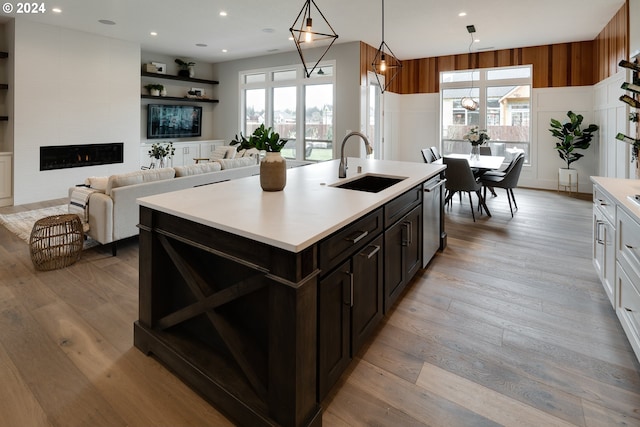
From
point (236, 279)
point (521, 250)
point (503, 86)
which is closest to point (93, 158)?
point (236, 279)

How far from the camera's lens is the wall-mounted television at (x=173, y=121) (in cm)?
838

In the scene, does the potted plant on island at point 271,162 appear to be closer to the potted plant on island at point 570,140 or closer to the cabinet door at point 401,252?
the cabinet door at point 401,252

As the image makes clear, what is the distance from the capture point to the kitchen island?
1405mm

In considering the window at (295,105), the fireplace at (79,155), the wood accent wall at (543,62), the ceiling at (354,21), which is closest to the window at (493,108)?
the wood accent wall at (543,62)

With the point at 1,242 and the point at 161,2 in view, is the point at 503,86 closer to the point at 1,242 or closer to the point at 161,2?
the point at 161,2

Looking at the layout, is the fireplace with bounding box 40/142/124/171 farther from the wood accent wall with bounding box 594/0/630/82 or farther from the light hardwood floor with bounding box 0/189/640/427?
the wood accent wall with bounding box 594/0/630/82

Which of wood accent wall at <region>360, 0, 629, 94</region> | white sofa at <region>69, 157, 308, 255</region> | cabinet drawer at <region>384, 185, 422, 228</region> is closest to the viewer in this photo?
cabinet drawer at <region>384, 185, 422, 228</region>

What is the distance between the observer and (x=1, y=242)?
4.04 metres

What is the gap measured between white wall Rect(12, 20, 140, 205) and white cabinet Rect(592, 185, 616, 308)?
7.68 m

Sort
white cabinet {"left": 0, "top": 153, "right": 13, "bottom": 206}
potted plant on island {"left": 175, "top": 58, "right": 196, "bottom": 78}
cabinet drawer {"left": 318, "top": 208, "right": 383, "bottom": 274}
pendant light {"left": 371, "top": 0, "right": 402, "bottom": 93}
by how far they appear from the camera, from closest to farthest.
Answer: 1. cabinet drawer {"left": 318, "top": 208, "right": 383, "bottom": 274}
2. pendant light {"left": 371, "top": 0, "right": 402, "bottom": 93}
3. white cabinet {"left": 0, "top": 153, "right": 13, "bottom": 206}
4. potted plant on island {"left": 175, "top": 58, "right": 196, "bottom": 78}

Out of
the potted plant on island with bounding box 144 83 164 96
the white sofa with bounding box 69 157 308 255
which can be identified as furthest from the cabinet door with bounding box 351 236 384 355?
the potted plant on island with bounding box 144 83 164 96

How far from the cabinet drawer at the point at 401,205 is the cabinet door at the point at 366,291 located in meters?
0.18

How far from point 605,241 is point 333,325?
7.16 feet

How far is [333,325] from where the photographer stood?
5.41 ft
